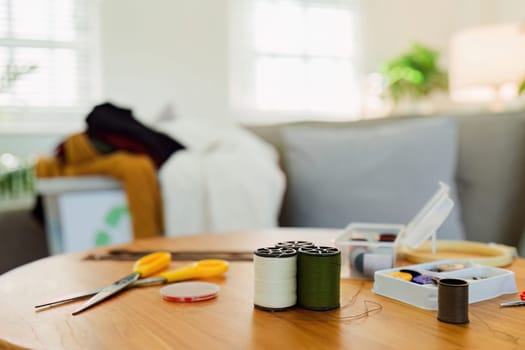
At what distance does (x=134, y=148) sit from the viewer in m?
1.96

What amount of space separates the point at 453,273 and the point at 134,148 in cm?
139

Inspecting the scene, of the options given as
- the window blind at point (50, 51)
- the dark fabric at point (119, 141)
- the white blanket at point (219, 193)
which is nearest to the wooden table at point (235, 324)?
the white blanket at point (219, 193)

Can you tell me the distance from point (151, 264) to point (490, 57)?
2.34 m

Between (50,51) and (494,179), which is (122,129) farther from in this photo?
(50,51)

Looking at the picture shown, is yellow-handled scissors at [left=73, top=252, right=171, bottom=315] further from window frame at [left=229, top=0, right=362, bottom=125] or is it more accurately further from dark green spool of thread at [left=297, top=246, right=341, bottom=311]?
window frame at [left=229, top=0, right=362, bottom=125]

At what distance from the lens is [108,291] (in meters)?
0.75

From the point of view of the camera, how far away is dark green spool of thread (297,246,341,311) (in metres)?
0.67

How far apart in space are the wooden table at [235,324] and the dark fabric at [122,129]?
1155mm

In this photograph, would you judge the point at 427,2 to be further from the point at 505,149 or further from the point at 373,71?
the point at 505,149

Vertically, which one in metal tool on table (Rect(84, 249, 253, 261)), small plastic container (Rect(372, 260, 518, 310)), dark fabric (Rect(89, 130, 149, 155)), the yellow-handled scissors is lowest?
metal tool on table (Rect(84, 249, 253, 261))

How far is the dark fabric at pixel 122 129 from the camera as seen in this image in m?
1.94

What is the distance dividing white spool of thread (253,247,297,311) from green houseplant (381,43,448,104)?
10.8 ft

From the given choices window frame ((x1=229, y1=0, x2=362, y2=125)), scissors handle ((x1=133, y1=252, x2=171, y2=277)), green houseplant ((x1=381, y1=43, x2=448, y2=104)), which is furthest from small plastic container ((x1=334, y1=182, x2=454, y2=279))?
green houseplant ((x1=381, y1=43, x2=448, y2=104))

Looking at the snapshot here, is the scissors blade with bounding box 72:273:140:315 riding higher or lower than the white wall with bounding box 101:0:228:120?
lower
